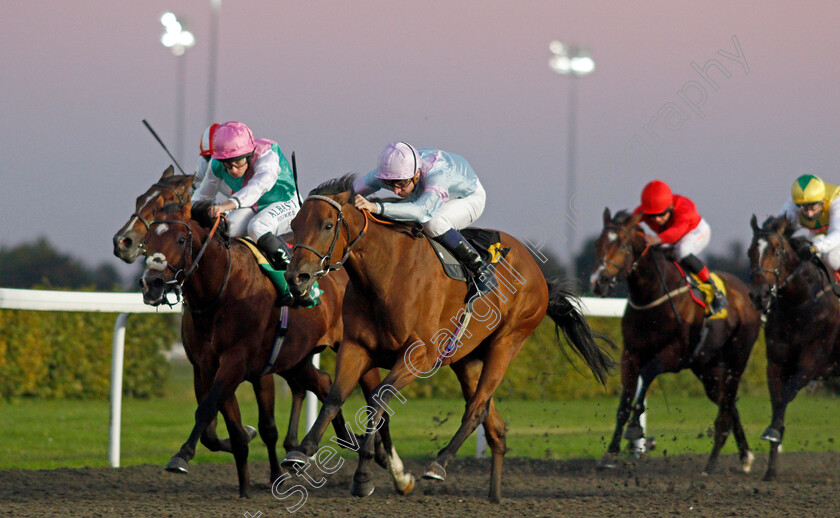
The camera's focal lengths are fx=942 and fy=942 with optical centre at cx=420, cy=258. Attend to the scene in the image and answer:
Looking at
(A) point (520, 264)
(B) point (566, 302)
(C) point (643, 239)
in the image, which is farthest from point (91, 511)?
(C) point (643, 239)

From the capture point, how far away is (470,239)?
4.73 metres

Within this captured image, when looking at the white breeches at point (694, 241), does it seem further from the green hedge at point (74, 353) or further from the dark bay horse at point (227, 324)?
the green hedge at point (74, 353)

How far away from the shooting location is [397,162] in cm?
428

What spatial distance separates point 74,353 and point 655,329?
5.95 meters

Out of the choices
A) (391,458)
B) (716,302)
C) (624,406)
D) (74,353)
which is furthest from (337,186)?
→ (74,353)

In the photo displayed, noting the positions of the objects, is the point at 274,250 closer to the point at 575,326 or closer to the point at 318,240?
the point at 318,240

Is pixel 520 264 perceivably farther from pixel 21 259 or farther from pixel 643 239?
pixel 21 259

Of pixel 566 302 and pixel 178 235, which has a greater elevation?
pixel 178 235

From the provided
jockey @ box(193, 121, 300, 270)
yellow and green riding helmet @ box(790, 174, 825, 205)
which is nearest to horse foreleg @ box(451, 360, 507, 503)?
jockey @ box(193, 121, 300, 270)

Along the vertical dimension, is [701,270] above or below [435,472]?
above

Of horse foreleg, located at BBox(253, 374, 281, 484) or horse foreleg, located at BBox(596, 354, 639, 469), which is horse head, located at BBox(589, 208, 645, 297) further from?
horse foreleg, located at BBox(253, 374, 281, 484)

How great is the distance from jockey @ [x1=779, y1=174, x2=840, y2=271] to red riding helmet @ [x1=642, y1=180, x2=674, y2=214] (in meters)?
0.79

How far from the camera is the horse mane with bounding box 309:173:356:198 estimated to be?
4090mm

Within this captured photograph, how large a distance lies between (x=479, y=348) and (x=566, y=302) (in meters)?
0.84
